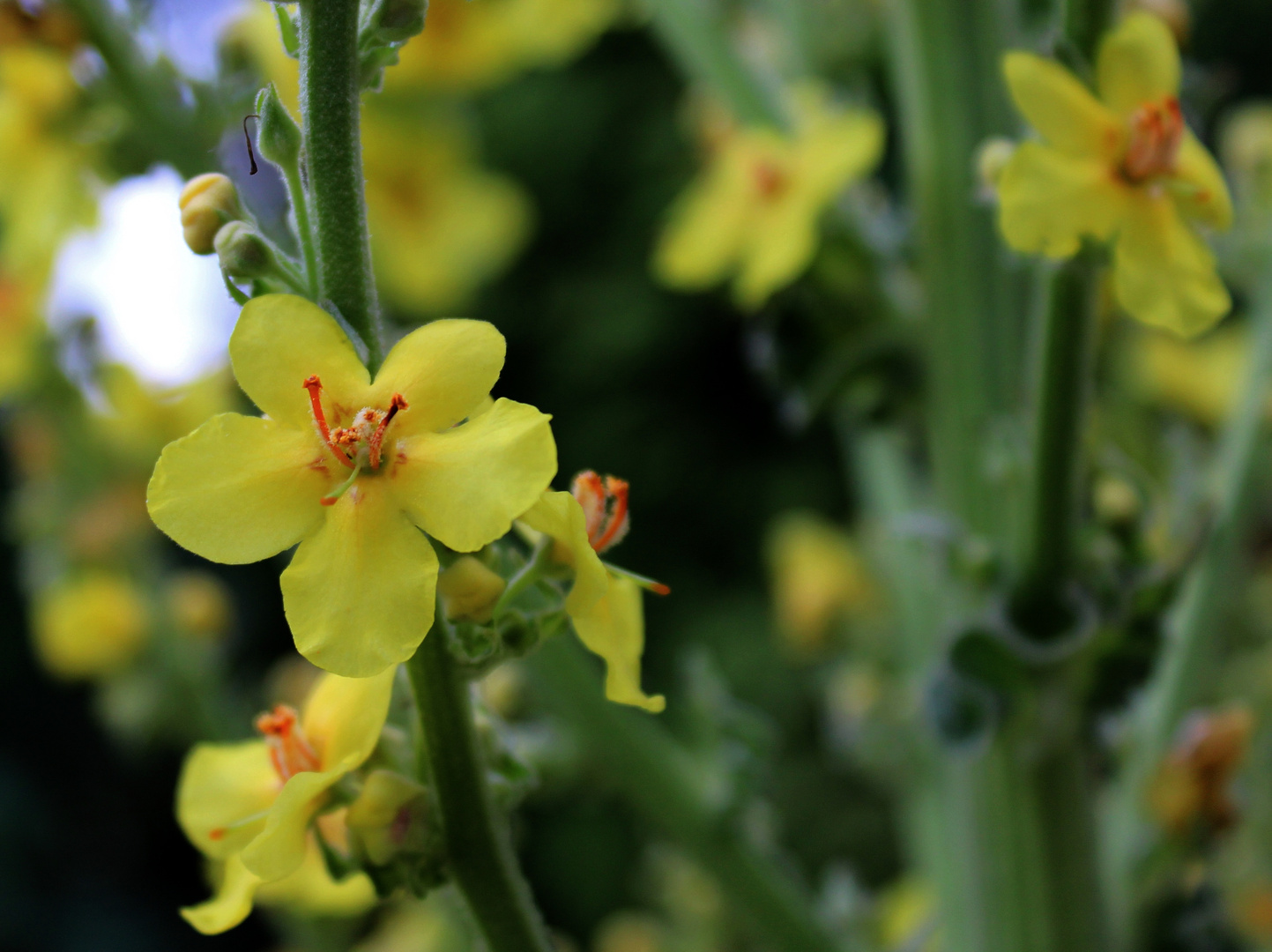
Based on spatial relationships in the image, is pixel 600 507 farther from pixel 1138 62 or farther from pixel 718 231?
pixel 718 231

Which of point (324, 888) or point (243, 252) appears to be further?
point (324, 888)

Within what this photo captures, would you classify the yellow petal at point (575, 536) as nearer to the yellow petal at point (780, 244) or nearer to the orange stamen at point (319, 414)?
the orange stamen at point (319, 414)

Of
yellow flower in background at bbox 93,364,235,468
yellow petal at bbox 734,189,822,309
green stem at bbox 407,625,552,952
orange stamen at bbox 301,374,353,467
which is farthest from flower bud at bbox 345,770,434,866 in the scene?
yellow flower in background at bbox 93,364,235,468

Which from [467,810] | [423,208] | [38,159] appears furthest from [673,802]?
[423,208]

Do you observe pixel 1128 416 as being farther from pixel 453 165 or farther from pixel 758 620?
pixel 758 620

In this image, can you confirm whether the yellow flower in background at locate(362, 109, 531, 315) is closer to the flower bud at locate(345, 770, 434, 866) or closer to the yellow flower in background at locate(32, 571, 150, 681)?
the yellow flower in background at locate(32, 571, 150, 681)

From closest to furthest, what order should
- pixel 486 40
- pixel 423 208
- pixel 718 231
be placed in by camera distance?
1. pixel 718 231
2. pixel 486 40
3. pixel 423 208
